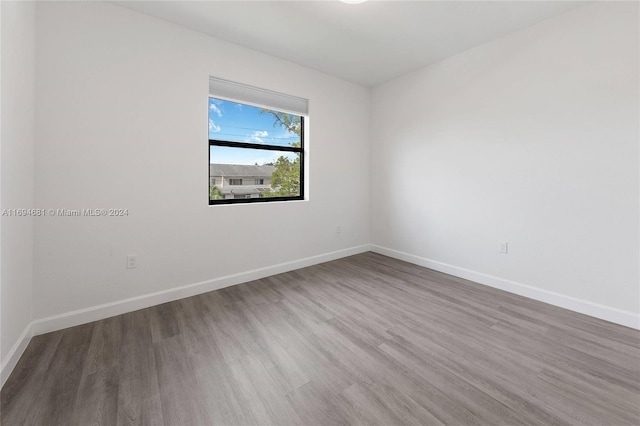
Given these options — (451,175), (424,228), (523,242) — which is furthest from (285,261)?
(523,242)

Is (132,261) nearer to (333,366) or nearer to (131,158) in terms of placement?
(131,158)

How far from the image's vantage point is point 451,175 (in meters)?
3.25

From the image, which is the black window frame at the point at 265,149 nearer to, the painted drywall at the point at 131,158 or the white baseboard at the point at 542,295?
the painted drywall at the point at 131,158

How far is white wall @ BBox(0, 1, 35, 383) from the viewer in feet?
4.95

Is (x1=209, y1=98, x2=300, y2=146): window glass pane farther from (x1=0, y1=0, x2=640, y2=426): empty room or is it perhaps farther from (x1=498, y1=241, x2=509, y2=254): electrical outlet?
A: (x1=498, y1=241, x2=509, y2=254): electrical outlet

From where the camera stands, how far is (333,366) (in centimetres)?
165

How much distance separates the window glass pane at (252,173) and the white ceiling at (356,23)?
3.89 feet

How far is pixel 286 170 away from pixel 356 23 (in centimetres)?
182

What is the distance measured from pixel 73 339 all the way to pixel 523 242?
13.3ft

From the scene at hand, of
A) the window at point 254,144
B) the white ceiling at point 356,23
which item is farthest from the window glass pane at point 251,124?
the white ceiling at point 356,23

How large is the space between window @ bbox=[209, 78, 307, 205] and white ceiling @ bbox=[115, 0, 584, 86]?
21.2 inches

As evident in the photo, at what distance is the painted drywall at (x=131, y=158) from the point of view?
202cm

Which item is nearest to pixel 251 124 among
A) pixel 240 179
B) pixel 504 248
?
pixel 240 179

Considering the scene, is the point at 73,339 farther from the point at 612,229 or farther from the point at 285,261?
the point at 612,229
